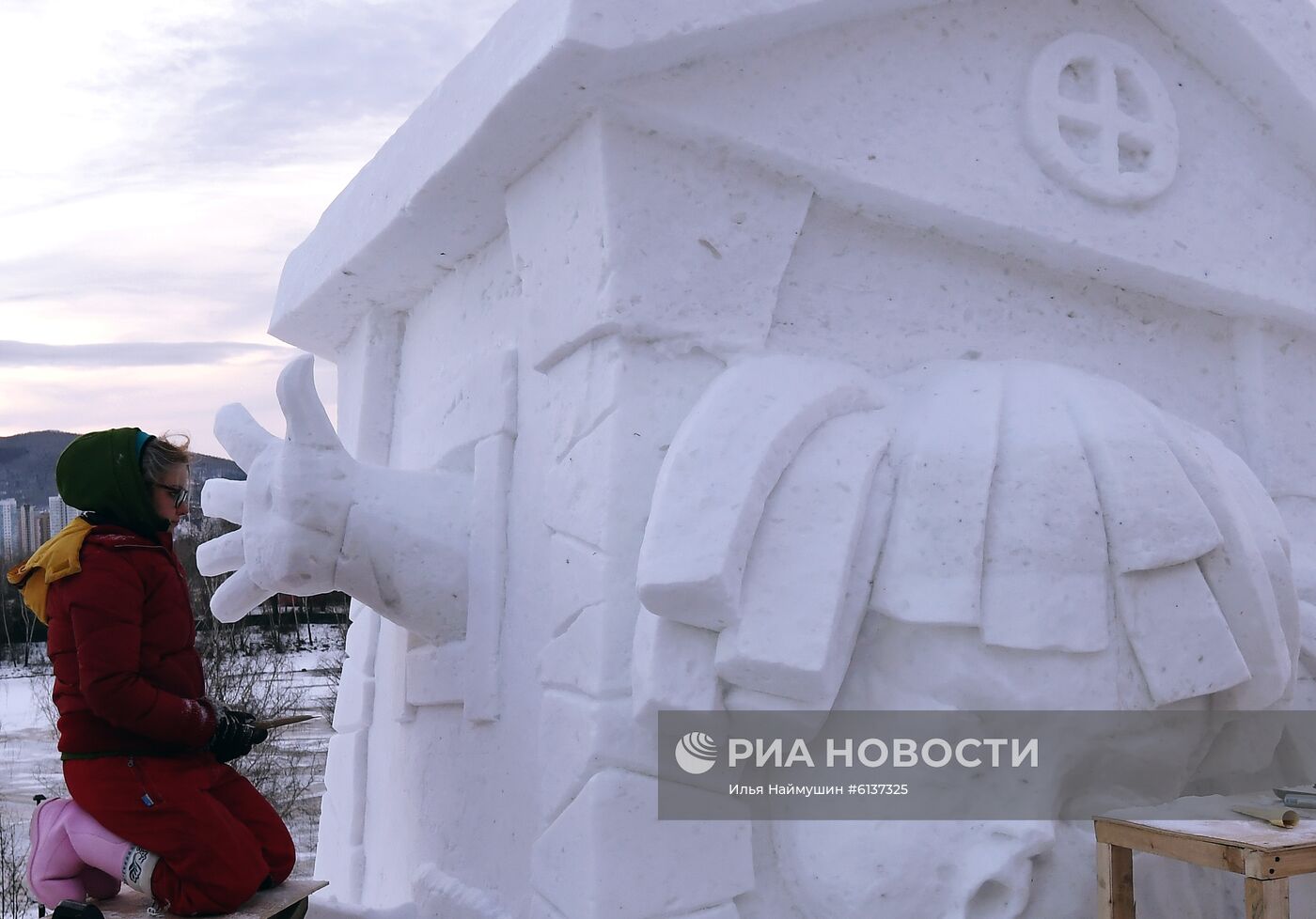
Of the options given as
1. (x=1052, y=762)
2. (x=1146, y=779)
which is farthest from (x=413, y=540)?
(x=1146, y=779)

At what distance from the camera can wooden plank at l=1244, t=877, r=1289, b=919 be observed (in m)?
2.14

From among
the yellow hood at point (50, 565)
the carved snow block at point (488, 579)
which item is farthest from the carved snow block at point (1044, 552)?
the yellow hood at point (50, 565)

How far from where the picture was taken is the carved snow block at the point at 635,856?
2.40 m

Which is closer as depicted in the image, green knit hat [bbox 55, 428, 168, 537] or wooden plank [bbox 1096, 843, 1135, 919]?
wooden plank [bbox 1096, 843, 1135, 919]

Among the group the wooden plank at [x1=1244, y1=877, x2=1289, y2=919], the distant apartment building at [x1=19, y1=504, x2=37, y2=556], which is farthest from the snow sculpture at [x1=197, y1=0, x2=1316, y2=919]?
the distant apartment building at [x1=19, y1=504, x2=37, y2=556]

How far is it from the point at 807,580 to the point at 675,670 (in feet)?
1.06

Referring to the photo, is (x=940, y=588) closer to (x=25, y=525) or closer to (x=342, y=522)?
(x=342, y=522)

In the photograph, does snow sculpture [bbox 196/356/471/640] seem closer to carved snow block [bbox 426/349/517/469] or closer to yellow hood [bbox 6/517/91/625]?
carved snow block [bbox 426/349/517/469]

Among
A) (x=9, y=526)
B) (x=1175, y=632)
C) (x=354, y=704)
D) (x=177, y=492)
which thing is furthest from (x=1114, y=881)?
(x=9, y=526)

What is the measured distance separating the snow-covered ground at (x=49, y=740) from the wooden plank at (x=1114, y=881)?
409 cm

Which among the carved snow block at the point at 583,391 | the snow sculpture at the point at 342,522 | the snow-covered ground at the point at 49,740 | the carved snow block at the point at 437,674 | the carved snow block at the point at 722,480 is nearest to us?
the carved snow block at the point at 722,480

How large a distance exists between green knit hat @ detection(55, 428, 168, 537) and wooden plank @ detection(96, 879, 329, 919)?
31.8 inches

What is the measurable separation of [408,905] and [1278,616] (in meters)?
2.24

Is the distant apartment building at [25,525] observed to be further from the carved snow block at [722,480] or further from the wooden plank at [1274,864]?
the wooden plank at [1274,864]
